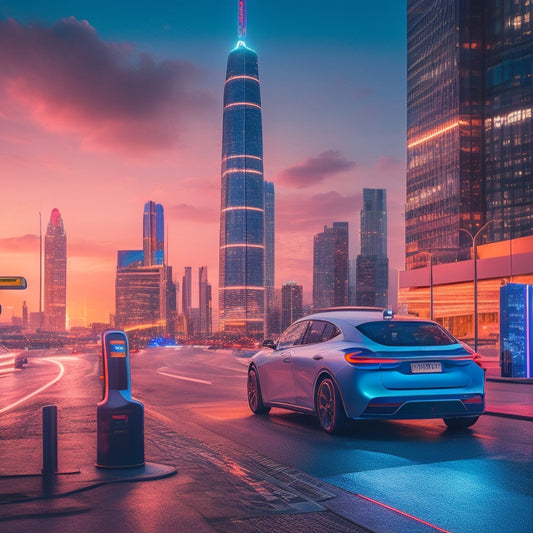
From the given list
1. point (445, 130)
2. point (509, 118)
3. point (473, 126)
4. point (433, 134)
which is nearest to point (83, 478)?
point (509, 118)

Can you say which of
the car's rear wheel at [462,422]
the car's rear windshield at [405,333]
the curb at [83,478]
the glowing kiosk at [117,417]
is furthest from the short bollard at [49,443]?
the car's rear wheel at [462,422]

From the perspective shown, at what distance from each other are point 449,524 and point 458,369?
4.77 meters

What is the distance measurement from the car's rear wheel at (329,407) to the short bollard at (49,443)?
12.6ft

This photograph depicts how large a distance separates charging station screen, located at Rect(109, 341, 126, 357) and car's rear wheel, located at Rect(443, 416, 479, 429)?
17.0 ft

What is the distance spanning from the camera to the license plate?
9.52m

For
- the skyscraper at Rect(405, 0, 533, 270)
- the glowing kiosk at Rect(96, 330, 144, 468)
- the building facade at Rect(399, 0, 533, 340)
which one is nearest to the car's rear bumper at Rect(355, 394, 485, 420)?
the glowing kiosk at Rect(96, 330, 144, 468)

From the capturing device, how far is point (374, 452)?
8.37 m

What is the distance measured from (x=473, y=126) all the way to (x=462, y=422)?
122852 mm

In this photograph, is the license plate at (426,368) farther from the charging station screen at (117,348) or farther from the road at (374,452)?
the charging station screen at (117,348)

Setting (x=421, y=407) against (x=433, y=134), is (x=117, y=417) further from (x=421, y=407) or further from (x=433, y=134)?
(x=433, y=134)

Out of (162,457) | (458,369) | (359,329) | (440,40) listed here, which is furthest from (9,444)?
(440,40)

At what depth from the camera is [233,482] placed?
6664mm

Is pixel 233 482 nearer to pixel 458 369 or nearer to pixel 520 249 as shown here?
pixel 458 369

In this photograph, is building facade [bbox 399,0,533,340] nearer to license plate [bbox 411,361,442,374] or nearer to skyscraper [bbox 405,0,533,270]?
skyscraper [bbox 405,0,533,270]
